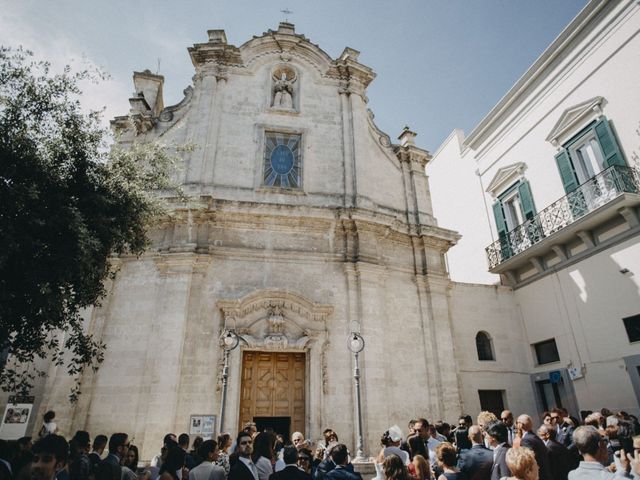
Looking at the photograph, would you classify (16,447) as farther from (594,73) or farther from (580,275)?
(594,73)

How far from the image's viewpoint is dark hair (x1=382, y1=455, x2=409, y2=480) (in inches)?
140

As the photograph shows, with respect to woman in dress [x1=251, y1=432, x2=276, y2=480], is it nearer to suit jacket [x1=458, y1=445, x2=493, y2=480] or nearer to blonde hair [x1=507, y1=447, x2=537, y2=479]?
suit jacket [x1=458, y1=445, x2=493, y2=480]

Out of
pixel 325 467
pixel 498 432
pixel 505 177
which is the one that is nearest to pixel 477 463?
pixel 498 432

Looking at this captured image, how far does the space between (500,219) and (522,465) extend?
13932 millimetres

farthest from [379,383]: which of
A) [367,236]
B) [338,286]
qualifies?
[367,236]

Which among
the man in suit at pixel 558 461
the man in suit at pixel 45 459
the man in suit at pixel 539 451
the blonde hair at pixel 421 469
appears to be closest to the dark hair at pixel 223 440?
the man in suit at pixel 45 459

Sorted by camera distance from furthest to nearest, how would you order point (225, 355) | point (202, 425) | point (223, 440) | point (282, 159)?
point (282, 159) → point (225, 355) → point (202, 425) → point (223, 440)

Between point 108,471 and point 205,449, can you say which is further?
point 205,449

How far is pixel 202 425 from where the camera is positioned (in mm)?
9805

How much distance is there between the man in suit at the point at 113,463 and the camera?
4055mm

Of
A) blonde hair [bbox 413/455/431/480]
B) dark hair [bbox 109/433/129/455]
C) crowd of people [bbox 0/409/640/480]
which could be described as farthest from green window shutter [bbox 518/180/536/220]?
dark hair [bbox 109/433/129/455]

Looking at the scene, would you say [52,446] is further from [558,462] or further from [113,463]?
[558,462]

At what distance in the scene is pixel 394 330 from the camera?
40.0 ft

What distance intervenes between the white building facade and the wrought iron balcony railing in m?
0.03
